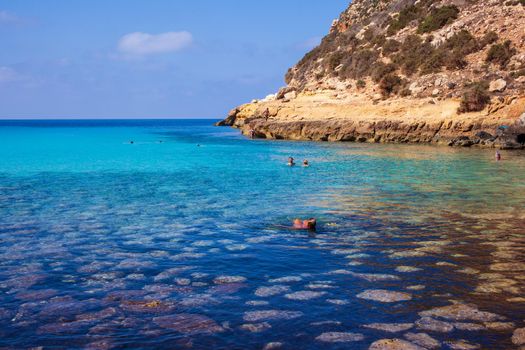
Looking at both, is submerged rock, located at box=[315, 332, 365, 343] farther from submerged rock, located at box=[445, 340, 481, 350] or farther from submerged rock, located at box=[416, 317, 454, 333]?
submerged rock, located at box=[445, 340, 481, 350]

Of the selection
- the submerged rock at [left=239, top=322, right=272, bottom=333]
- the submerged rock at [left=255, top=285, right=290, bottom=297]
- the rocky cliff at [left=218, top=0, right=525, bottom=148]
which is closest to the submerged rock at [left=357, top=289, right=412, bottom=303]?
the submerged rock at [left=255, top=285, right=290, bottom=297]

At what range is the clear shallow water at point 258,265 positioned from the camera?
24.3 ft

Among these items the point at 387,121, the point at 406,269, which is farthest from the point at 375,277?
the point at 387,121

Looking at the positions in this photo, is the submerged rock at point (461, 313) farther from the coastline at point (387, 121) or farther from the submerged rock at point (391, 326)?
the coastline at point (387, 121)

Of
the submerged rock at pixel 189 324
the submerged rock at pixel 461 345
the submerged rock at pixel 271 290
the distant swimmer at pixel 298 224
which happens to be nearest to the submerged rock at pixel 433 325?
the submerged rock at pixel 461 345

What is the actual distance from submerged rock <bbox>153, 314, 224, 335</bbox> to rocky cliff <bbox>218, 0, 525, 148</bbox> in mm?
37865

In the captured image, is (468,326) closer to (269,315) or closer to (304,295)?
(304,295)

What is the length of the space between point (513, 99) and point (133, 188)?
35.9 m

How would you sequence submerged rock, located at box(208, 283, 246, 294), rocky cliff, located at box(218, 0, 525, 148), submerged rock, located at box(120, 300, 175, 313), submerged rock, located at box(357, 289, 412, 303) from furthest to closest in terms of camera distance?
rocky cliff, located at box(218, 0, 525, 148) < submerged rock, located at box(208, 283, 246, 294) < submerged rock, located at box(357, 289, 412, 303) < submerged rock, located at box(120, 300, 175, 313)

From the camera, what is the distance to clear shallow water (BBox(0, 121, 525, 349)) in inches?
291

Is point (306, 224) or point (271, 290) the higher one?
point (306, 224)

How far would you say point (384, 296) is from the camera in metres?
8.71

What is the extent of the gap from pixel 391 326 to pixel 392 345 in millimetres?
648

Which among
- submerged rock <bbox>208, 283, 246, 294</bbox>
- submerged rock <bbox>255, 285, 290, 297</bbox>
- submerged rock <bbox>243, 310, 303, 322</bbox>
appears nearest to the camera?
submerged rock <bbox>243, 310, 303, 322</bbox>
